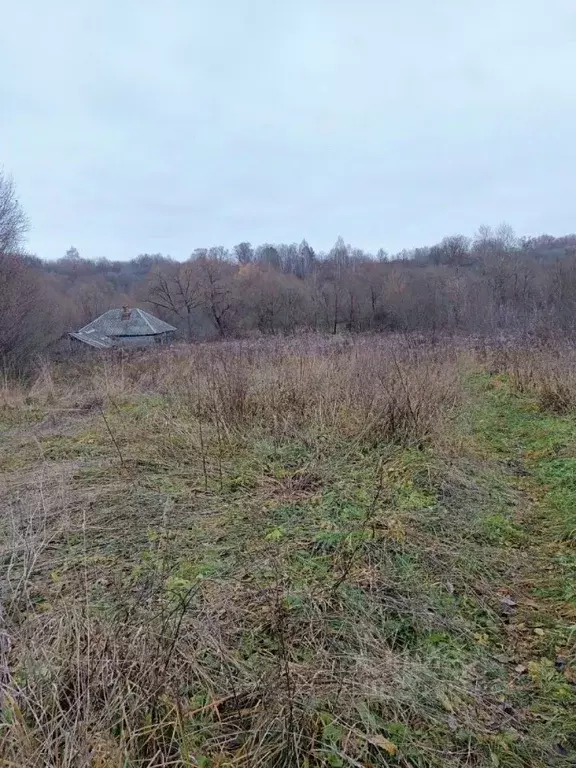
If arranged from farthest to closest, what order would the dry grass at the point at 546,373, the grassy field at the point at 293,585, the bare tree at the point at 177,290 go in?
the bare tree at the point at 177,290 < the dry grass at the point at 546,373 < the grassy field at the point at 293,585

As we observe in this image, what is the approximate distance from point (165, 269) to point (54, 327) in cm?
2583

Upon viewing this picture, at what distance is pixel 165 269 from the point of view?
39.9 meters

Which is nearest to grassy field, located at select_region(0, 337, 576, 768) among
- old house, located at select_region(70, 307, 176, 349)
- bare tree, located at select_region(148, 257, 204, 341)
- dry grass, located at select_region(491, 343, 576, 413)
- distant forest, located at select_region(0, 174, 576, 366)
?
dry grass, located at select_region(491, 343, 576, 413)

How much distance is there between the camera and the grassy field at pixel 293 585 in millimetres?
1600

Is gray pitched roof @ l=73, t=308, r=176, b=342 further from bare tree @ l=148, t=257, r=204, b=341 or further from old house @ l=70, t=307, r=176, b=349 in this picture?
bare tree @ l=148, t=257, r=204, b=341

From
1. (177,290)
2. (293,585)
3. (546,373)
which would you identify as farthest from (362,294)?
(293,585)

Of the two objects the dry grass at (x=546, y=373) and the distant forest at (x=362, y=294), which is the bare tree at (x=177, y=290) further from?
the dry grass at (x=546, y=373)

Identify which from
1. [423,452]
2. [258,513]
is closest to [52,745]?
[258,513]

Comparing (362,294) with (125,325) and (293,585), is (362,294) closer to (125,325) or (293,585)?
(125,325)

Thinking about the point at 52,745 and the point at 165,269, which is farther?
the point at 165,269

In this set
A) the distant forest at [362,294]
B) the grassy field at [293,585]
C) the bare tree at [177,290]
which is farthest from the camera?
the bare tree at [177,290]

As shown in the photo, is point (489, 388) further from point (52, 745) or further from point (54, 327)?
point (54, 327)

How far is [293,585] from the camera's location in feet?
8.38

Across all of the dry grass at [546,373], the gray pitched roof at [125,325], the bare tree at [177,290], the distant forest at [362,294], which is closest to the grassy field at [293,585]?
the dry grass at [546,373]
